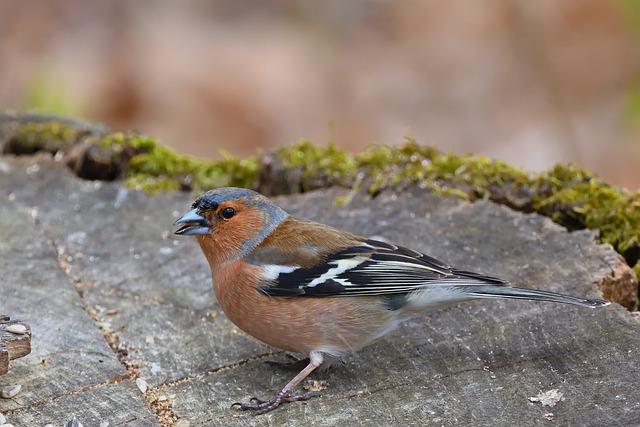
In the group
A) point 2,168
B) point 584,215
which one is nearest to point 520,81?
point 584,215

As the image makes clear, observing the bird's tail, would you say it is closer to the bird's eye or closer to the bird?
the bird

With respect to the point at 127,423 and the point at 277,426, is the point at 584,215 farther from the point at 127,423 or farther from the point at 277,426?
the point at 127,423

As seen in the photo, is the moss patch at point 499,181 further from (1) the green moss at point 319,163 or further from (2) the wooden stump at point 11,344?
(2) the wooden stump at point 11,344

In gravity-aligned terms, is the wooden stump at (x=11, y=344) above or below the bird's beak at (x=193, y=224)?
below

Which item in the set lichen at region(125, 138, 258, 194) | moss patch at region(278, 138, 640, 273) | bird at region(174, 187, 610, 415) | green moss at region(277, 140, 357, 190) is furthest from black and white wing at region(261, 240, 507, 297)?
lichen at region(125, 138, 258, 194)

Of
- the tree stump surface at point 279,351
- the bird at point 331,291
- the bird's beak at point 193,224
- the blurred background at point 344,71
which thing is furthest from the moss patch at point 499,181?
the blurred background at point 344,71
